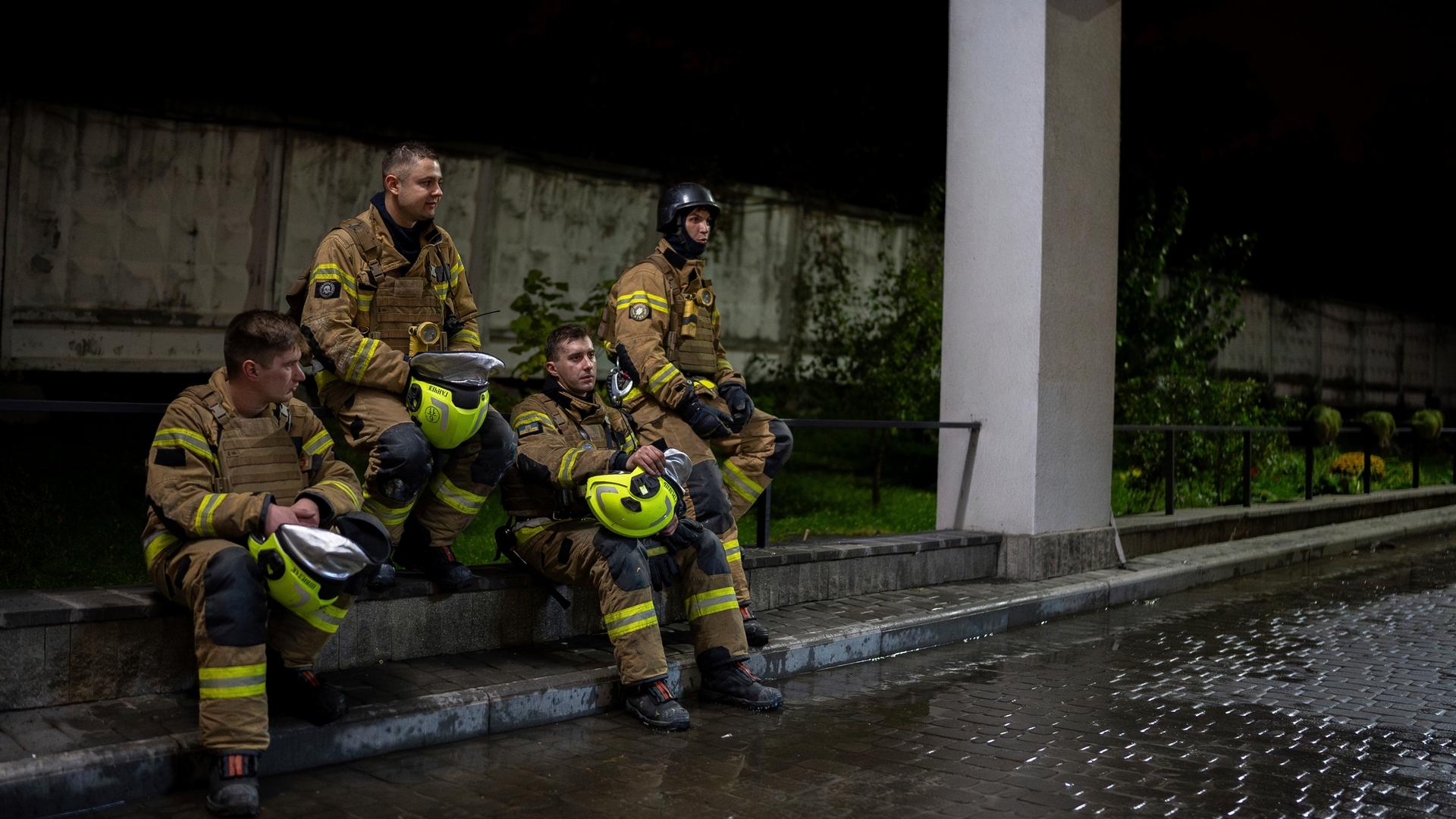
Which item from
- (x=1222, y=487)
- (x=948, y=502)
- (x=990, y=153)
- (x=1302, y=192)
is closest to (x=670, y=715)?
(x=948, y=502)

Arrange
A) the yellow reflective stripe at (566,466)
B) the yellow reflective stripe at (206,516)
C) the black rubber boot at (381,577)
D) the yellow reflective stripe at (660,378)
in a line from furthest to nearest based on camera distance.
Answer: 1. the yellow reflective stripe at (660,378)
2. the yellow reflective stripe at (566,466)
3. the black rubber boot at (381,577)
4. the yellow reflective stripe at (206,516)

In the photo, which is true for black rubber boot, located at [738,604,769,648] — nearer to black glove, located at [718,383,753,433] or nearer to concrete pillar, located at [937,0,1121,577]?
black glove, located at [718,383,753,433]

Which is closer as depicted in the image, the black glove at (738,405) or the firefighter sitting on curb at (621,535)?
the firefighter sitting on curb at (621,535)

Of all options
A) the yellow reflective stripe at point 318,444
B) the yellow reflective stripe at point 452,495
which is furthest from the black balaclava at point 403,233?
the yellow reflective stripe at point 318,444

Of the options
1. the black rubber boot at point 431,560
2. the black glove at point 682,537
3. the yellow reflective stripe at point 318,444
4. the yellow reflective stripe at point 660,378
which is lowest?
the black rubber boot at point 431,560

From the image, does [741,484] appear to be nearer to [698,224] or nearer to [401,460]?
[698,224]

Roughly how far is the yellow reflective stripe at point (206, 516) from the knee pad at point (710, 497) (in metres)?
2.55

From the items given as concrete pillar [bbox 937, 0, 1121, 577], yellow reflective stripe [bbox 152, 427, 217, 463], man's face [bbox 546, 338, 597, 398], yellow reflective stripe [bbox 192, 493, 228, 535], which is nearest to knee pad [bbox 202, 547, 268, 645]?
yellow reflective stripe [bbox 192, 493, 228, 535]

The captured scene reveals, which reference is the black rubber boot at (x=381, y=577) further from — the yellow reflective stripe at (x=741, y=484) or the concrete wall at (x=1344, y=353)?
the concrete wall at (x=1344, y=353)

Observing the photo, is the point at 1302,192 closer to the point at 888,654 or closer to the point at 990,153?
the point at 990,153

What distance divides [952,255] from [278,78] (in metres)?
8.00

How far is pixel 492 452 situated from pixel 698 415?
1.19 meters

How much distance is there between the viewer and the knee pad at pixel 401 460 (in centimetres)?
550

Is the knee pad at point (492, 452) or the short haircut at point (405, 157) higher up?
the short haircut at point (405, 157)
